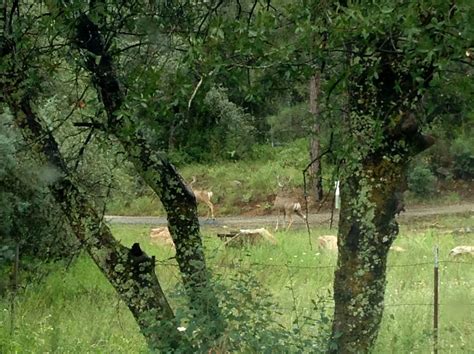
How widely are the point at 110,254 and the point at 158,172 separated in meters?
0.77

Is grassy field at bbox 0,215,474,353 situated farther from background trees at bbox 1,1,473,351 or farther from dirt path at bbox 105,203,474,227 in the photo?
dirt path at bbox 105,203,474,227

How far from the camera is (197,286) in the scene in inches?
233

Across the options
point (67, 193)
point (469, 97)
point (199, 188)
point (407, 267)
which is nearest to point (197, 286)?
point (67, 193)

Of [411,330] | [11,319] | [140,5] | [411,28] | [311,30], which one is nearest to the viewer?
[411,28]

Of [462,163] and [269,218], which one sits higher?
[462,163]

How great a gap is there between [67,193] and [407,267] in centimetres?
816

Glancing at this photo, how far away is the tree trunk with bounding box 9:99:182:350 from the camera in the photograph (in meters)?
5.97

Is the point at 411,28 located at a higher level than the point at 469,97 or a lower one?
higher

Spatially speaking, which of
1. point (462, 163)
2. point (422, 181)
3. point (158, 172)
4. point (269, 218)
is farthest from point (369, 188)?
point (462, 163)

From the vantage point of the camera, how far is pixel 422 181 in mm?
28891

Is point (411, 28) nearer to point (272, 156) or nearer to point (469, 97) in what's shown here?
point (469, 97)

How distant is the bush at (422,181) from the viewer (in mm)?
28297

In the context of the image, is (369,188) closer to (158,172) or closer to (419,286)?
(158,172)

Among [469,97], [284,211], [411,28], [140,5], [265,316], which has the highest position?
[140,5]
